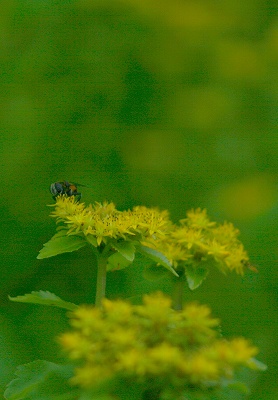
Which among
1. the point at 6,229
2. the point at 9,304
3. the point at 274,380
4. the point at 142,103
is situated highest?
the point at 142,103

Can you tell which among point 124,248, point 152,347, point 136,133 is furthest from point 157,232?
point 136,133

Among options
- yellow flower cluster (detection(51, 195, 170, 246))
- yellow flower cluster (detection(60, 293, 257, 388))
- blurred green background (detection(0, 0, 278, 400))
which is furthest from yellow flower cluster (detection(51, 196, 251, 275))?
blurred green background (detection(0, 0, 278, 400))

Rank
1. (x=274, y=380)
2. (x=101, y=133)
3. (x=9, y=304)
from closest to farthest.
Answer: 1. (x=274, y=380)
2. (x=9, y=304)
3. (x=101, y=133)

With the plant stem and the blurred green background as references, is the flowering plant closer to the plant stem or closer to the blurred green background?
the plant stem

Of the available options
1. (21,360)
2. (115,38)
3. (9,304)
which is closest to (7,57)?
(115,38)

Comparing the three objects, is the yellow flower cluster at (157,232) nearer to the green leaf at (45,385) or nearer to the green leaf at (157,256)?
the green leaf at (157,256)

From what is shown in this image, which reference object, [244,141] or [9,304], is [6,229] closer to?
[9,304]
